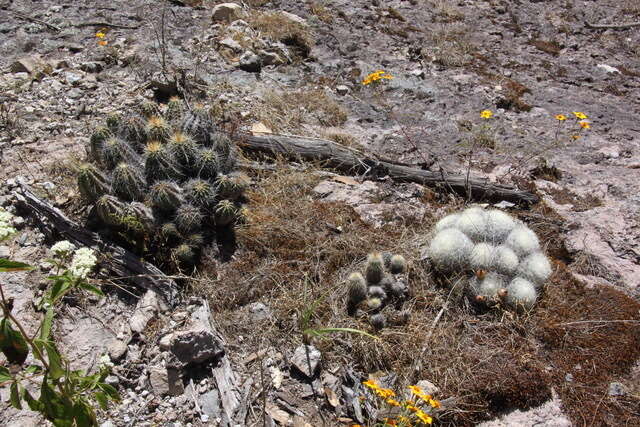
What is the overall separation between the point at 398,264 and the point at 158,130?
238cm

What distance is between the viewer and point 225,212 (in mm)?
4023

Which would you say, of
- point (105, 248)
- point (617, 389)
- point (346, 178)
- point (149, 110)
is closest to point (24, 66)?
point (149, 110)

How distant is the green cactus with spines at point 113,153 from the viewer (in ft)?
13.2

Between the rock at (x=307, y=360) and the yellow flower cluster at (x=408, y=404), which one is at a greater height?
the yellow flower cluster at (x=408, y=404)

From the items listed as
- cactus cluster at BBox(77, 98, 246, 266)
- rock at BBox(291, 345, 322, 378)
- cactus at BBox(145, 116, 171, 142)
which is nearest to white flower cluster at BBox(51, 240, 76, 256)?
cactus cluster at BBox(77, 98, 246, 266)

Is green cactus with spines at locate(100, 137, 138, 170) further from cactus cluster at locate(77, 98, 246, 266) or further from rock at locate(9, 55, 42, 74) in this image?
rock at locate(9, 55, 42, 74)

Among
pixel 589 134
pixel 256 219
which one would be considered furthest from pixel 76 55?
pixel 589 134

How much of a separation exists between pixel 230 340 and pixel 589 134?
5163 mm

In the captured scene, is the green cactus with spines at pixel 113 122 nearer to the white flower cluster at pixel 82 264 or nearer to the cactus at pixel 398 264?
the white flower cluster at pixel 82 264

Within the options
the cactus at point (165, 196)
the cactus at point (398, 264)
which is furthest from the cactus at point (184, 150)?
the cactus at point (398, 264)

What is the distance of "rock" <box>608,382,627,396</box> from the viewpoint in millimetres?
3238

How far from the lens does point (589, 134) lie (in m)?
6.05

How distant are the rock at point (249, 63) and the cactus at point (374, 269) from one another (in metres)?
3.82

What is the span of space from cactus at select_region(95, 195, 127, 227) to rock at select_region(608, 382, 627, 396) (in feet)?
12.2
